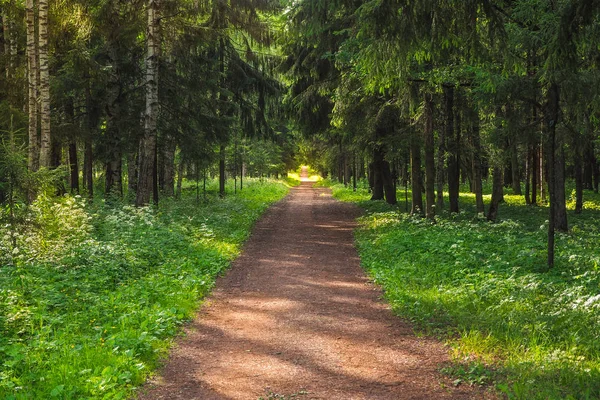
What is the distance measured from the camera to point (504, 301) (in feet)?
22.4

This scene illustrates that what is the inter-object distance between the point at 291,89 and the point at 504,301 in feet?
61.7

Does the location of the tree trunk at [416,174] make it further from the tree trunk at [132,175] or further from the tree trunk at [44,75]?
the tree trunk at [44,75]

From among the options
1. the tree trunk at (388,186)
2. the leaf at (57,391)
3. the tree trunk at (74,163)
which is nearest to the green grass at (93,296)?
the leaf at (57,391)

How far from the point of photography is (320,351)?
5.82 m

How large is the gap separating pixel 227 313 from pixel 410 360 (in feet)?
10.2

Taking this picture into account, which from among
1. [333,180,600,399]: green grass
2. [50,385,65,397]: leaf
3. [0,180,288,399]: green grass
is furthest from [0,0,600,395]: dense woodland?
[333,180,600,399]: green grass

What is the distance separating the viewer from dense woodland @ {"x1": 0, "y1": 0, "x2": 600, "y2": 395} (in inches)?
287

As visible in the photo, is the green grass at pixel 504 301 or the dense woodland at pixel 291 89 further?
the dense woodland at pixel 291 89

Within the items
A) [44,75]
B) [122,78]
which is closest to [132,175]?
[122,78]

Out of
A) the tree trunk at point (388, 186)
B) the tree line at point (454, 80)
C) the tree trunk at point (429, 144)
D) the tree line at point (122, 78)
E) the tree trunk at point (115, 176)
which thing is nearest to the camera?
the tree line at point (454, 80)

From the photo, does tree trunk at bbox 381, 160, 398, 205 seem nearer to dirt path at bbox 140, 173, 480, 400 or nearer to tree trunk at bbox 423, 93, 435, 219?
tree trunk at bbox 423, 93, 435, 219

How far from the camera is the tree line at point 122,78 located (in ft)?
46.5

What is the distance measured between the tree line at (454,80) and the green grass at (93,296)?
497 centimetres

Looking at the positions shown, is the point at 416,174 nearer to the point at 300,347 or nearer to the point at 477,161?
the point at 477,161
